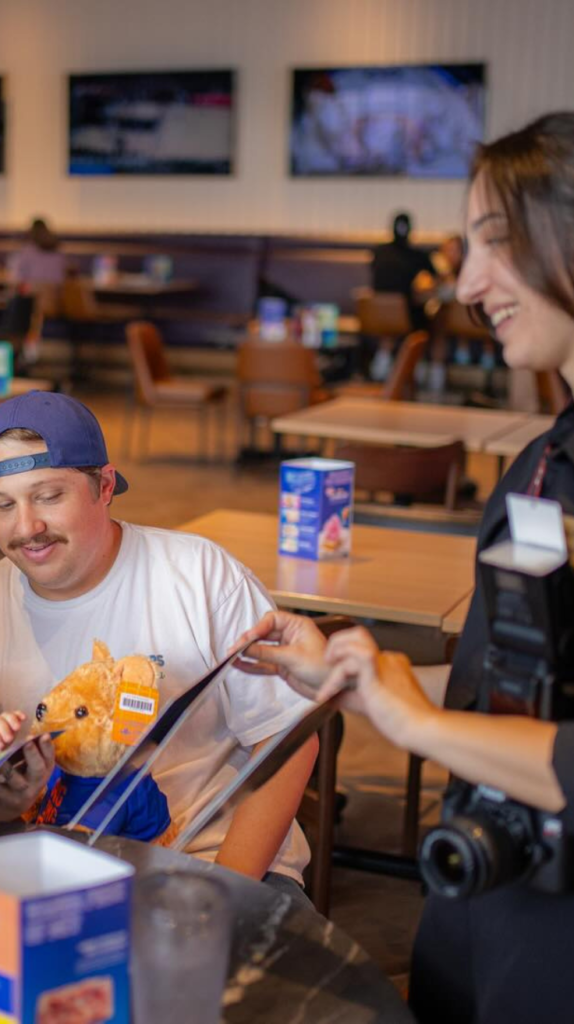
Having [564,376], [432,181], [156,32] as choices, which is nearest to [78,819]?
[564,376]

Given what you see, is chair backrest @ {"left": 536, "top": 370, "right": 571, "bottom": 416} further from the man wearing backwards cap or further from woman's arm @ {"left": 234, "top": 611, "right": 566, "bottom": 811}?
woman's arm @ {"left": 234, "top": 611, "right": 566, "bottom": 811}

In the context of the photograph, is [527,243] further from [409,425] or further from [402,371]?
[402,371]

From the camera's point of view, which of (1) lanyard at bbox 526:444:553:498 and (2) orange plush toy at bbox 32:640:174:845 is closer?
(1) lanyard at bbox 526:444:553:498

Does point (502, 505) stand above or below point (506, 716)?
above

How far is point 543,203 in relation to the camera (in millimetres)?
1065

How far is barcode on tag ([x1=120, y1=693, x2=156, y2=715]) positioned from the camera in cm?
167

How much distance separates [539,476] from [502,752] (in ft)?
0.87

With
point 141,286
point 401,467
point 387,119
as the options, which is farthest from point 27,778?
point 387,119

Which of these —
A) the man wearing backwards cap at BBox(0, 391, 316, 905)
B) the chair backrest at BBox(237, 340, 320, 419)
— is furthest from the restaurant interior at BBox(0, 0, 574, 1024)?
the man wearing backwards cap at BBox(0, 391, 316, 905)

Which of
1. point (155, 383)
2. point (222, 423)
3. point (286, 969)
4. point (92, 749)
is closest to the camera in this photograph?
point (286, 969)

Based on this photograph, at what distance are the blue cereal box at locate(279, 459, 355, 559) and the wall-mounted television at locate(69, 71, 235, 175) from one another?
33.1 feet

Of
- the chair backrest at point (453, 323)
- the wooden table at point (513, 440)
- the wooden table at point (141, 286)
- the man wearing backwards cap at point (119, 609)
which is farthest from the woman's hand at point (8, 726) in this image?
the wooden table at point (141, 286)

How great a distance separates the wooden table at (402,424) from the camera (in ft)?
16.4

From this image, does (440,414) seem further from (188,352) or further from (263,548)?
(188,352)
